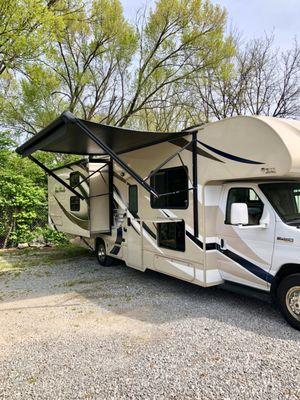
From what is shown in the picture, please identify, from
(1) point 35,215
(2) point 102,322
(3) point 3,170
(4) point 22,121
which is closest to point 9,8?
(3) point 3,170

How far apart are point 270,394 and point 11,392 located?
8.07 ft

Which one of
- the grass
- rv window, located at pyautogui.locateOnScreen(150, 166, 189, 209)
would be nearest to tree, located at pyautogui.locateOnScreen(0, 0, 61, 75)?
the grass

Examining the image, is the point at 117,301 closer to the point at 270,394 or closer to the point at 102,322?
the point at 102,322

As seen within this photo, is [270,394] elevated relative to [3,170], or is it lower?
lower

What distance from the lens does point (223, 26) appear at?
607 inches

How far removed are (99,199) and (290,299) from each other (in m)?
4.96

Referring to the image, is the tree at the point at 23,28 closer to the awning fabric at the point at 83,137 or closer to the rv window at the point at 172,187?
the awning fabric at the point at 83,137

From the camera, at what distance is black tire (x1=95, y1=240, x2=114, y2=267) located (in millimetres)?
8723

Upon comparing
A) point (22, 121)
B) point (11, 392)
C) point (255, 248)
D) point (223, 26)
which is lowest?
point (11, 392)

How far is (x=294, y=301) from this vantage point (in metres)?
4.49

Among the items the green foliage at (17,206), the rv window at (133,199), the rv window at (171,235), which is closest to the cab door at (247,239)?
the rv window at (171,235)

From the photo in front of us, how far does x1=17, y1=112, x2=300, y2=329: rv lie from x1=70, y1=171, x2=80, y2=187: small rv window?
37.1 inches

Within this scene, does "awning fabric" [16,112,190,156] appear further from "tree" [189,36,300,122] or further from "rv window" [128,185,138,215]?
"tree" [189,36,300,122]

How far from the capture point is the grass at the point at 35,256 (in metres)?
9.21
